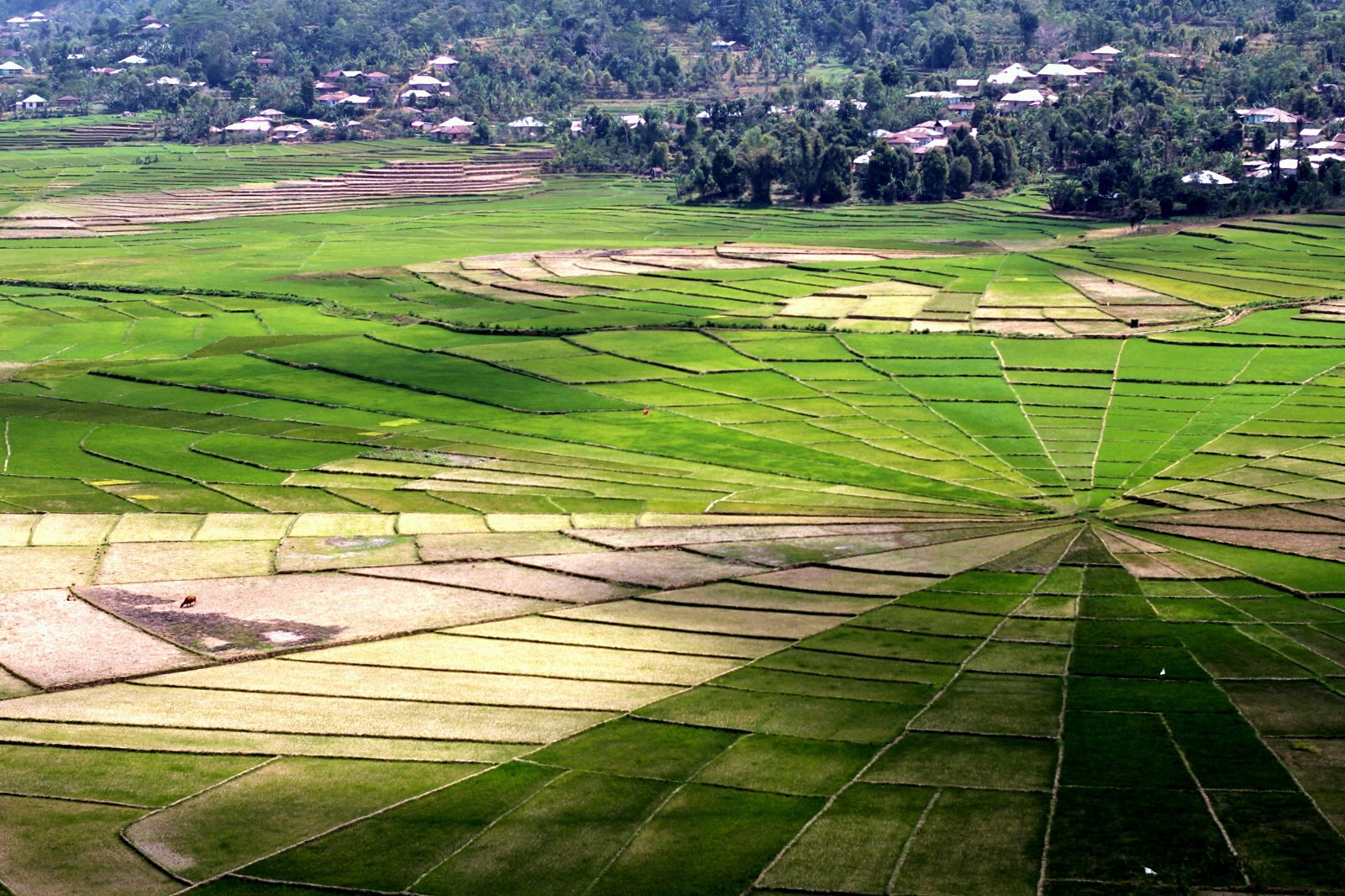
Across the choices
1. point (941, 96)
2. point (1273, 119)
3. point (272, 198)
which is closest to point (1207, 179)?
point (1273, 119)

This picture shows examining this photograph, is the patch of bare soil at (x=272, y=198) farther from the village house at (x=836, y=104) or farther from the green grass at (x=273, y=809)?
the green grass at (x=273, y=809)

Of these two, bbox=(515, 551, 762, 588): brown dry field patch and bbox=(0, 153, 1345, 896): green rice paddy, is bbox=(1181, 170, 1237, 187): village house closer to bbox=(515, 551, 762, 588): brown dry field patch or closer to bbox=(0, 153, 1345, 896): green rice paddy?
bbox=(0, 153, 1345, 896): green rice paddy

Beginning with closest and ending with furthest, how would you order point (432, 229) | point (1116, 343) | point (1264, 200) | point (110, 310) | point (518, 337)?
1. point (1116, 343)
2. point (518, 337)
3. point (110, 310)
4. point (1264, 200)
5. point (432, 229)

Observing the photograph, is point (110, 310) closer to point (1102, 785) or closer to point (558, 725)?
point (558, 725)

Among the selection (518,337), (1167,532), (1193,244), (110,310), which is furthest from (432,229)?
(1167,532)

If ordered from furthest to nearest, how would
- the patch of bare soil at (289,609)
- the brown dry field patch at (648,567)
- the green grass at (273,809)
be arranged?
1. the brown dry field patch at (648,567)
2. the patch of bare soil at (289,609)
3. the green grass at (273,809)

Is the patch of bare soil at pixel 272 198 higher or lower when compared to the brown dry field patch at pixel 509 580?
higher

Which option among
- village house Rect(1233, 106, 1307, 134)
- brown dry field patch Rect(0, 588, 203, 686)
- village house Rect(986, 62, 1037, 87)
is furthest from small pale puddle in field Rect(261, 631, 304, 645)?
village house Rect(986, 62, 1037, 87)

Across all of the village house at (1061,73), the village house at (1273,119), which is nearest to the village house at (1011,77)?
the village house at (1061,73)

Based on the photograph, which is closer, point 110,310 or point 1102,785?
point 1102,785
